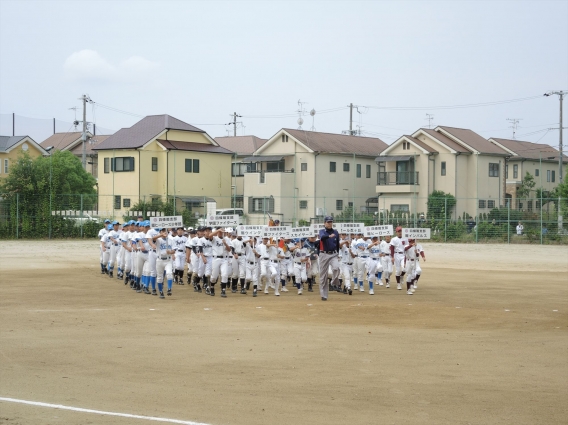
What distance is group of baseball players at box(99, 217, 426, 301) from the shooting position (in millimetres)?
20016

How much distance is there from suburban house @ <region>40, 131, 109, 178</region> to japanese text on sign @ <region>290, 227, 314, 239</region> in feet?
201

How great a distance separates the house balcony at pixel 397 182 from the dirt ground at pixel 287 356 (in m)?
32.4

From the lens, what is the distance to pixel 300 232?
21.9 meters

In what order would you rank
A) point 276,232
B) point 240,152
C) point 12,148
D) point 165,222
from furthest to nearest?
1. point 240,152
2. point 12,148
3. point 165,222
4. point 276,232

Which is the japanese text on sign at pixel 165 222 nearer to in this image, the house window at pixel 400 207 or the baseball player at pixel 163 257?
the baseball player at pixel 163 257

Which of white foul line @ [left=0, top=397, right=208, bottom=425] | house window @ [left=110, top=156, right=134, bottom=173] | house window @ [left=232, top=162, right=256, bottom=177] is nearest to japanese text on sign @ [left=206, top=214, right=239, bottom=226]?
white foul line @ [left=0, top=397, right=208, bottom=425]

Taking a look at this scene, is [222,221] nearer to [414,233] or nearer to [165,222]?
[165,222]

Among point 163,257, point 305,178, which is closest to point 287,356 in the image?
point 163,257

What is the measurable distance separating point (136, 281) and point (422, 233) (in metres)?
8.23

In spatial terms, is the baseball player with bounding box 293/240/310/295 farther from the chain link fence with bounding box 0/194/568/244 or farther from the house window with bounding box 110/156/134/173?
the house window with bounding box 110/156/134/173

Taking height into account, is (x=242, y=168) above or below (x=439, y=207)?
above

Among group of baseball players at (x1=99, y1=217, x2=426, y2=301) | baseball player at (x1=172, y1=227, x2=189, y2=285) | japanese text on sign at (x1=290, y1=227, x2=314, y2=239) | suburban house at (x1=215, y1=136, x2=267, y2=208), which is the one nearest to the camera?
group of baseball players at (x1=99, y1=217, x2=426, y2=301)

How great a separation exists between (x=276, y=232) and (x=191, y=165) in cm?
3595

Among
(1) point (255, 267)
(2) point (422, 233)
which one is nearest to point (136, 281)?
(1) point (255, 267)
